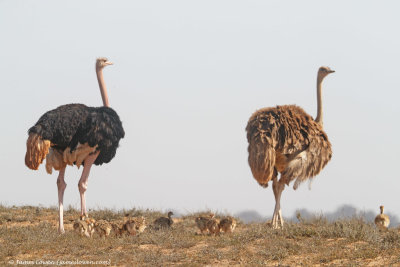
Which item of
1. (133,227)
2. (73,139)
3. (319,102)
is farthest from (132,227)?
(319,102)

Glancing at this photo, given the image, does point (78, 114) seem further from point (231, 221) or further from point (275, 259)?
point (275, 259)

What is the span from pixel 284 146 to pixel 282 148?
6cm

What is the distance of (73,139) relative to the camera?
12.8 m

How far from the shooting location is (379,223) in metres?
13.5

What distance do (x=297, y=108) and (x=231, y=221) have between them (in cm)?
291

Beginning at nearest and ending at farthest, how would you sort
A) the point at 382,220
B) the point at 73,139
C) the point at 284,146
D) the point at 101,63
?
1. the point at 284,146
2. the point at 73,139
3. the point at 382,220
4. the point at 101,63

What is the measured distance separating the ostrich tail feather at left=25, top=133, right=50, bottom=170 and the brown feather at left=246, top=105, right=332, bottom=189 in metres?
3.87

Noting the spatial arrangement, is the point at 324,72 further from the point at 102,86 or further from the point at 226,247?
the point at 226,247

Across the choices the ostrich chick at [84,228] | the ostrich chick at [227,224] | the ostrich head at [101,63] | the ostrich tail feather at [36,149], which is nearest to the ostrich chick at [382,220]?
the ostrich chick at [227,224]

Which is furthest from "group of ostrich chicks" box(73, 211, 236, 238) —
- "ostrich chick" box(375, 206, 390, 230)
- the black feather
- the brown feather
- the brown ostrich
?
"ostrich chick" box(375, 206, 390, 230)

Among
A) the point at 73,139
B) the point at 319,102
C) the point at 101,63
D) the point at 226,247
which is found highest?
the point at 101,63

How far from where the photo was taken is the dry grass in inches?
360

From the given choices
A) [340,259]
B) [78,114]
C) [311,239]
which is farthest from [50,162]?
[340,259]

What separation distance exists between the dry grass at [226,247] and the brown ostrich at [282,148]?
1.20 m
